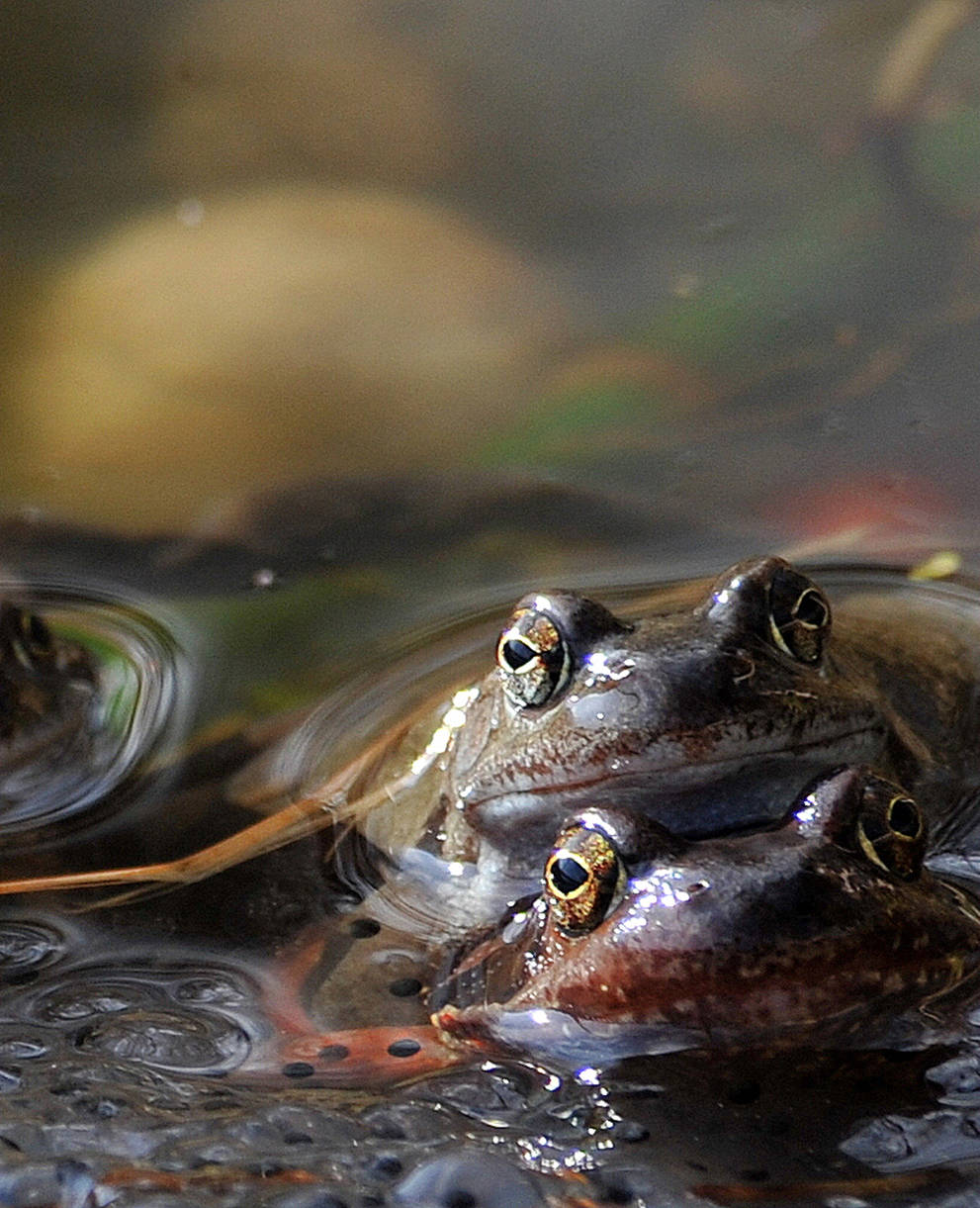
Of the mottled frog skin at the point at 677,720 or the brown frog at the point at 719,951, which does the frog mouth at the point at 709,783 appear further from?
the brown frog at the point at 719,951

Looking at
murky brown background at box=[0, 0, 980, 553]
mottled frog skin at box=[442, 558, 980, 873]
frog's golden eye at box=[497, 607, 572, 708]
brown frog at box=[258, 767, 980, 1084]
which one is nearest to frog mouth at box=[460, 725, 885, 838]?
mottled frog skin at box=[442, 558, 980, 873]

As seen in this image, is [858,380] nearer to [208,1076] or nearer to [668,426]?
[668,426]

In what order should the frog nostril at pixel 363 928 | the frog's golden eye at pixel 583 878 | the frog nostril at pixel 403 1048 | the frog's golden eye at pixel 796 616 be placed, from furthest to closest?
the frog nostril at pixel 363 928 < the frog's golden eye at pixel 796 616 < the frog nostril at pixel 403 1048 < the frog's golden eye at pixel 583 878

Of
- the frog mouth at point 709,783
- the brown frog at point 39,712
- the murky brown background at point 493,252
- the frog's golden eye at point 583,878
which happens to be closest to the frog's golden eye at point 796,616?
the frog mouth at point 709,783

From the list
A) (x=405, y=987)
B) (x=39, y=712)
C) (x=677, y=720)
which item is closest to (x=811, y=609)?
(x=677, y=720)

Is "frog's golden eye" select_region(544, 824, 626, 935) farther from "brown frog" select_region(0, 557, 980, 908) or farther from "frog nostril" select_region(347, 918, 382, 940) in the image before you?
"frog nostril" select_region(347, 918, 382, 940)

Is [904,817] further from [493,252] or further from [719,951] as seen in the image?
[493,252]
